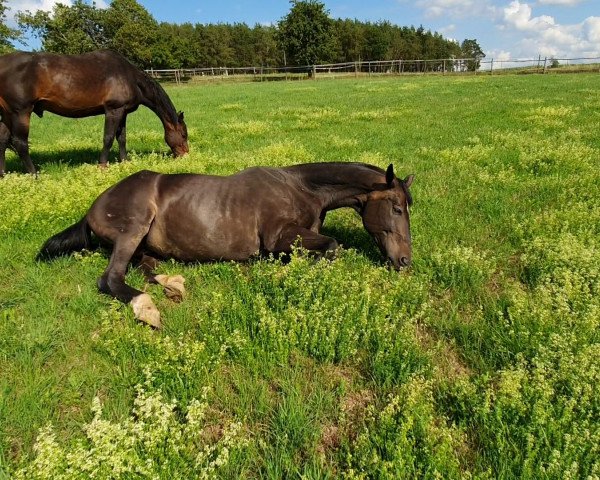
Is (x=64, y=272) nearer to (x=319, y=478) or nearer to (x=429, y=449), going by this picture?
(x=319, y=478)

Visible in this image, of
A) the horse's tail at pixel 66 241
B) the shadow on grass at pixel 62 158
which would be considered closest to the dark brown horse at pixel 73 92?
the shadow on grass at pixel 62 158

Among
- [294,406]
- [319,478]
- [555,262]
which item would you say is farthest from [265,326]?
[555,262]

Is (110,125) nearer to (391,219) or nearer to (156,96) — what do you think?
(156,96)

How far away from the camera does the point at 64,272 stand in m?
5.04

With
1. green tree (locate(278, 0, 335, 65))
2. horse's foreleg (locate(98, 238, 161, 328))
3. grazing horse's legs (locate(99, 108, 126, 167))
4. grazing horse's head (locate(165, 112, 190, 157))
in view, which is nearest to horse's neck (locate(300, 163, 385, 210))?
horse's foreleg (locate(98, 238, 161, 328))

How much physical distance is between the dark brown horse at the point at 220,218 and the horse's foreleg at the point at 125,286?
17mm

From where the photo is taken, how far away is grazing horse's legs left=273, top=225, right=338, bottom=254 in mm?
5062

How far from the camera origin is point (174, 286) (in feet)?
15.0

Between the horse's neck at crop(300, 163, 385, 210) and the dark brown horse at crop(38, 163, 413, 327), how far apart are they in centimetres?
1

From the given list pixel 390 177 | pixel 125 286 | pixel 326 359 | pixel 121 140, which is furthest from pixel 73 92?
pixel 326 359

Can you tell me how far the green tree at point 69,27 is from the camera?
83250 mm

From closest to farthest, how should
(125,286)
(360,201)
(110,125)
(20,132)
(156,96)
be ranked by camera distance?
(125,286) → (360,201) → (20,132) → (110,125) → (156,96)

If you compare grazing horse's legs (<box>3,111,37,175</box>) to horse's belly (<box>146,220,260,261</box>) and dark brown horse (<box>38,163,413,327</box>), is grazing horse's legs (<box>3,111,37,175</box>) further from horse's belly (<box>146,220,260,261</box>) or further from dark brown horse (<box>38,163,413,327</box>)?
Result: horse's belly (<box>146,220,260,261</box>)

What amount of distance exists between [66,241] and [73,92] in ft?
19.3
